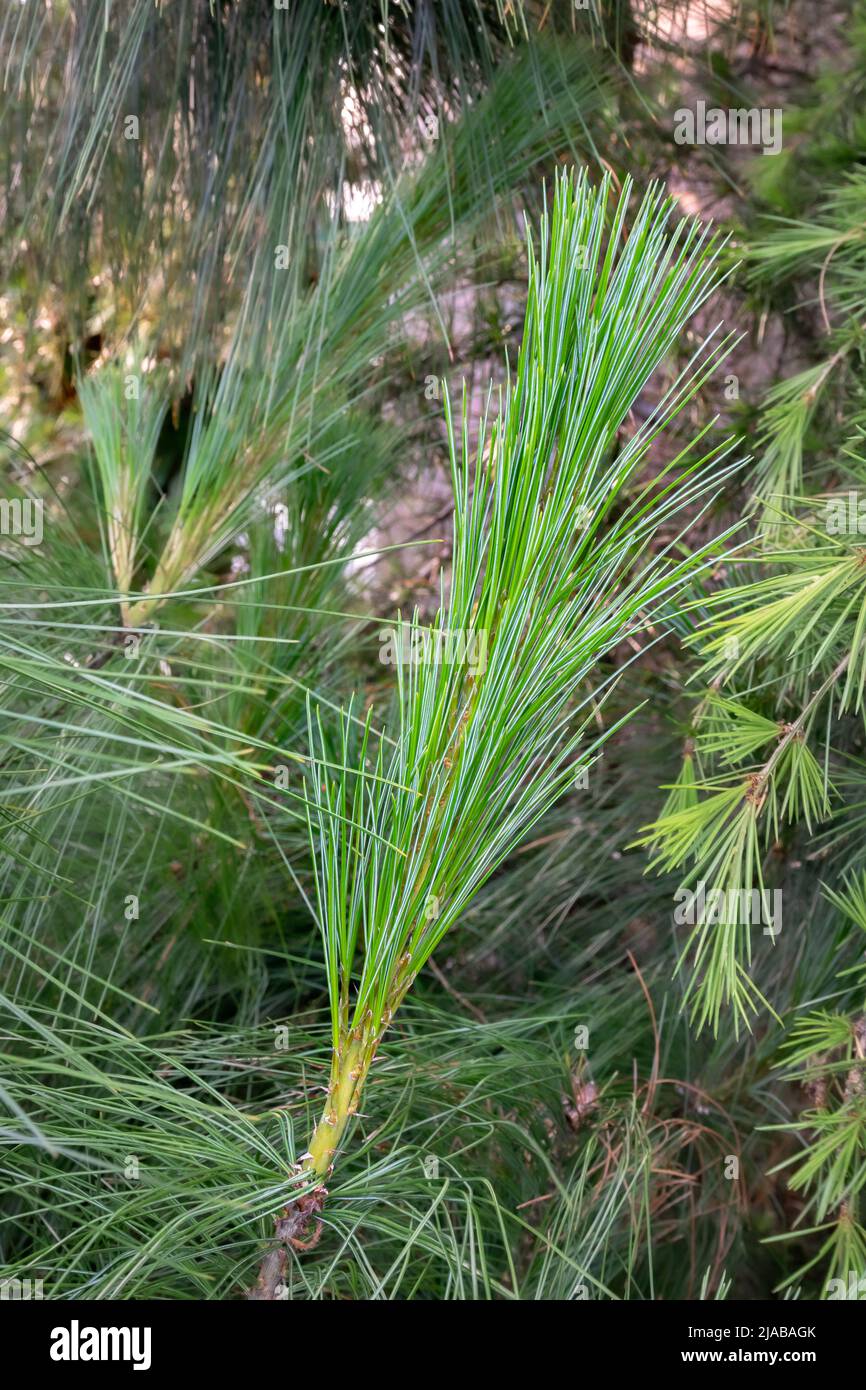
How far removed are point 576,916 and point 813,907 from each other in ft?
0.71

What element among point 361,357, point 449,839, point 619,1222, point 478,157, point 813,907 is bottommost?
point 619,1222

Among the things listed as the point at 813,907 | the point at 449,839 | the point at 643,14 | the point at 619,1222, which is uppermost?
the point at 643,14

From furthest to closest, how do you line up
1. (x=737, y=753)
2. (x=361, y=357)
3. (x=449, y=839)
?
1. (x=361, y=357)
2. (x=737, y=753)
3. (x=449, y=839)

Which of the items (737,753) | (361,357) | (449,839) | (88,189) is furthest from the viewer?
(88,189)

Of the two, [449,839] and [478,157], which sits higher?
[478,157]

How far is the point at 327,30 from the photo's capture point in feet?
2.25

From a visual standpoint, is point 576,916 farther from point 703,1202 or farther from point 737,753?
point 737,753

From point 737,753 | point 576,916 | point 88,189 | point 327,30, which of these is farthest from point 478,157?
point 576,916

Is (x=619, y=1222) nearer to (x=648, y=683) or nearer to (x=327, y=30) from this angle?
(x=648, y=683)

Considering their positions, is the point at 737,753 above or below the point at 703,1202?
above
